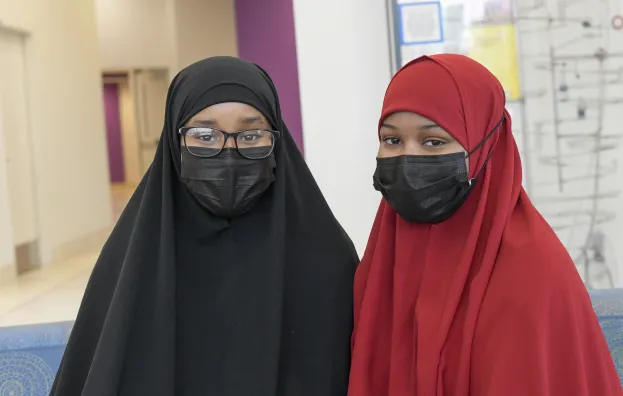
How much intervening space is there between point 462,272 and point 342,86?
1509mm

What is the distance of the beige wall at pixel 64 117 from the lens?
539 centimetres

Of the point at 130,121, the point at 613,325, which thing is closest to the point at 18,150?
the point at 613,325

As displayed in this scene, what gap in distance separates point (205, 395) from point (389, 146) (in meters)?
0.64

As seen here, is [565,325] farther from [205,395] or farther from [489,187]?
[205,395]

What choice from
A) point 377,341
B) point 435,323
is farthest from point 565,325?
point 377,341

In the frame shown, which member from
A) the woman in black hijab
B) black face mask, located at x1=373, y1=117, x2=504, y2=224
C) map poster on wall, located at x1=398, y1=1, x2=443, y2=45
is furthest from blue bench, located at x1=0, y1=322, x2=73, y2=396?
map poster on wall, located at x1=398, y1=1, x2=443, y2=45

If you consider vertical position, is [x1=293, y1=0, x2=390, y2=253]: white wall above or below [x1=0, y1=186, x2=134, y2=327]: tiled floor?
above

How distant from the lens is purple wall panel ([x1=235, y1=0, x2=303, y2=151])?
334 centimetres

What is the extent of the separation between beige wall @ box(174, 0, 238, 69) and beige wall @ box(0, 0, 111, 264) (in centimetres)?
149

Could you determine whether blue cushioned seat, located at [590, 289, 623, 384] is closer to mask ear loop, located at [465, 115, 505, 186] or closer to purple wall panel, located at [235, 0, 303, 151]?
mask ear loop, located at [465, 115, 505, 186]

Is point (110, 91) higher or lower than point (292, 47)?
higher

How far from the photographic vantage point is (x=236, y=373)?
1310mm

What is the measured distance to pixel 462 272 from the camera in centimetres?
113

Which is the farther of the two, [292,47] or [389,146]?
[292,47]
